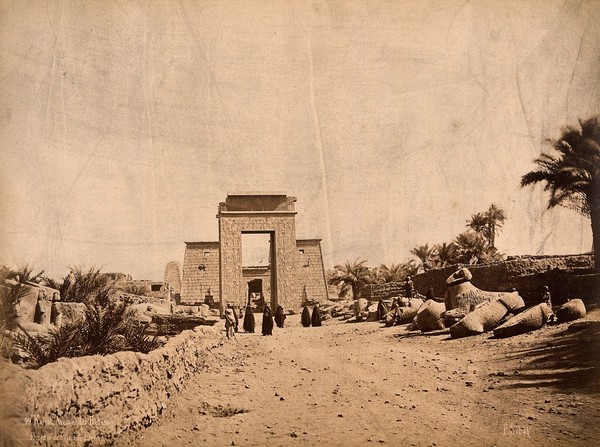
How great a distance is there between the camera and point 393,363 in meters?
8.35

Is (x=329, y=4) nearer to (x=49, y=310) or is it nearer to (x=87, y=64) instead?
(x=87, y=64)

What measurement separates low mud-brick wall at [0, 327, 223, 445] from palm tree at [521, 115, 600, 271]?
10.1m

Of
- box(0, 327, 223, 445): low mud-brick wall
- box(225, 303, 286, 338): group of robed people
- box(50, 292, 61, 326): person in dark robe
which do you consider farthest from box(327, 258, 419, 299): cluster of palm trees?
box(0, 327, 223, 445): low mud-brick wall

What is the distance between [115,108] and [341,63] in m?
4.14

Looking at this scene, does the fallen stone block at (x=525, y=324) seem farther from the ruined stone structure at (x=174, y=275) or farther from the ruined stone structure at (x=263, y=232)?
the ruined stone structure at (x=174, y=275)

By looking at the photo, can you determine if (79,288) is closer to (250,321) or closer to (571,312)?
(250,321)

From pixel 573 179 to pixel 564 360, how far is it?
790cm

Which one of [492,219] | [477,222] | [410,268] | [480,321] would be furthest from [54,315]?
[477,222]

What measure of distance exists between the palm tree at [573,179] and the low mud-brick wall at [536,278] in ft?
5.31

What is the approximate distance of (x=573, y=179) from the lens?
13219 millimetres

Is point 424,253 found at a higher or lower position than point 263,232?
lower

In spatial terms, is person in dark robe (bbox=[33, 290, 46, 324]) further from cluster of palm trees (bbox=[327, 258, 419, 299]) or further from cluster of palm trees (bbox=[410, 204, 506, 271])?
cluster of palm trees (bbox=[327, 258, 419, 299])

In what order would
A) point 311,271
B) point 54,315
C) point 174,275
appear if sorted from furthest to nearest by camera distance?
1. point 174,275
2. point 311,271
3. point 54,315

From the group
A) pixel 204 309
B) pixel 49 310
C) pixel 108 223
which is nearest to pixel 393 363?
pixel 49 310
